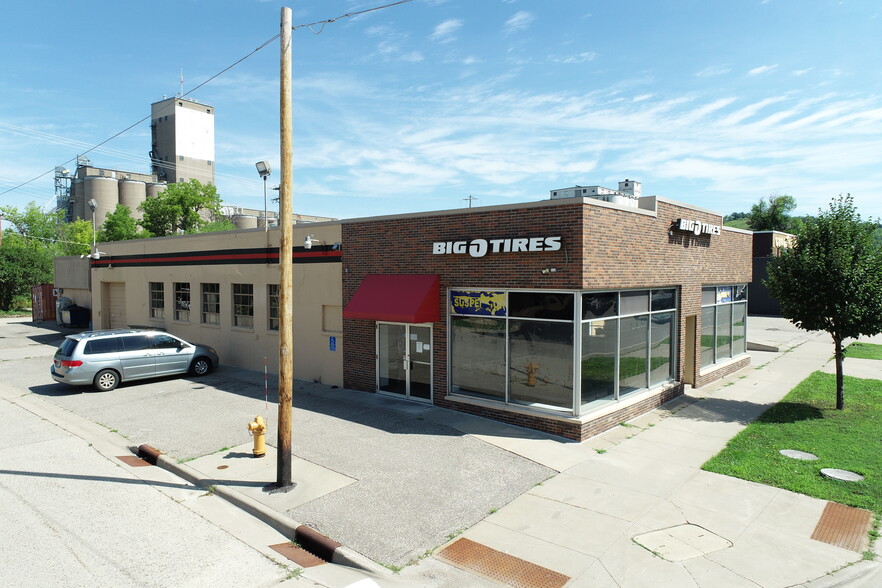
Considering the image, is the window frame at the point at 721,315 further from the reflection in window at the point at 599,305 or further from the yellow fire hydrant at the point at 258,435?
the yellow fire hydrant at the point at 258,435

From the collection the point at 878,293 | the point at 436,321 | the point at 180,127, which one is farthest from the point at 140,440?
the point at 180,127

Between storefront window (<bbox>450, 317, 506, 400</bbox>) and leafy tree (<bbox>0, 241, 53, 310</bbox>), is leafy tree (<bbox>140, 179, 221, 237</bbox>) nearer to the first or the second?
leafy tree (<bbox>0, 241, 53, 310</bbox>)

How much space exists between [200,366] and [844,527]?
54.6 ft

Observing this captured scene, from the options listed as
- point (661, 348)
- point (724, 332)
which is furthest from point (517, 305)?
point (724, 332)

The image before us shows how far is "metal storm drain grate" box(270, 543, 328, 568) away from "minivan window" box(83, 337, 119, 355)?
1137 cm

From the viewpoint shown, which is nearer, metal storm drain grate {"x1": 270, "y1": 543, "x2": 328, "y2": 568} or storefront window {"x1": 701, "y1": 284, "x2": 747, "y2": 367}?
metal storm drain grate {"x1": 270, "y1": 543, "x2": 328, "y2": 568}

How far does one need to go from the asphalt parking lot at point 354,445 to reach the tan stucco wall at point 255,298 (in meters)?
0.84

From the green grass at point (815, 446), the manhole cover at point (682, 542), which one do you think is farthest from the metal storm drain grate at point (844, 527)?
the manhole cover at point (682, 542)

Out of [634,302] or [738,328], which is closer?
[634,302]

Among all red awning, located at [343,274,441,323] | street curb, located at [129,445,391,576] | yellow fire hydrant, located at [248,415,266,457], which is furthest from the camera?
red awning, located at [343,274,441,323]

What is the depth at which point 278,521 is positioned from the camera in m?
7.59

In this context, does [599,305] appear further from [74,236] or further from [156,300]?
[74,236]

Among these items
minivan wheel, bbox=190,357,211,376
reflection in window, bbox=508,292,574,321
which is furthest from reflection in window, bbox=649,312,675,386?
minivan wheel, bbox=190,357,211,376

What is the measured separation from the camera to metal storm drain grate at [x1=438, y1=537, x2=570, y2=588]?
20.2 feet
